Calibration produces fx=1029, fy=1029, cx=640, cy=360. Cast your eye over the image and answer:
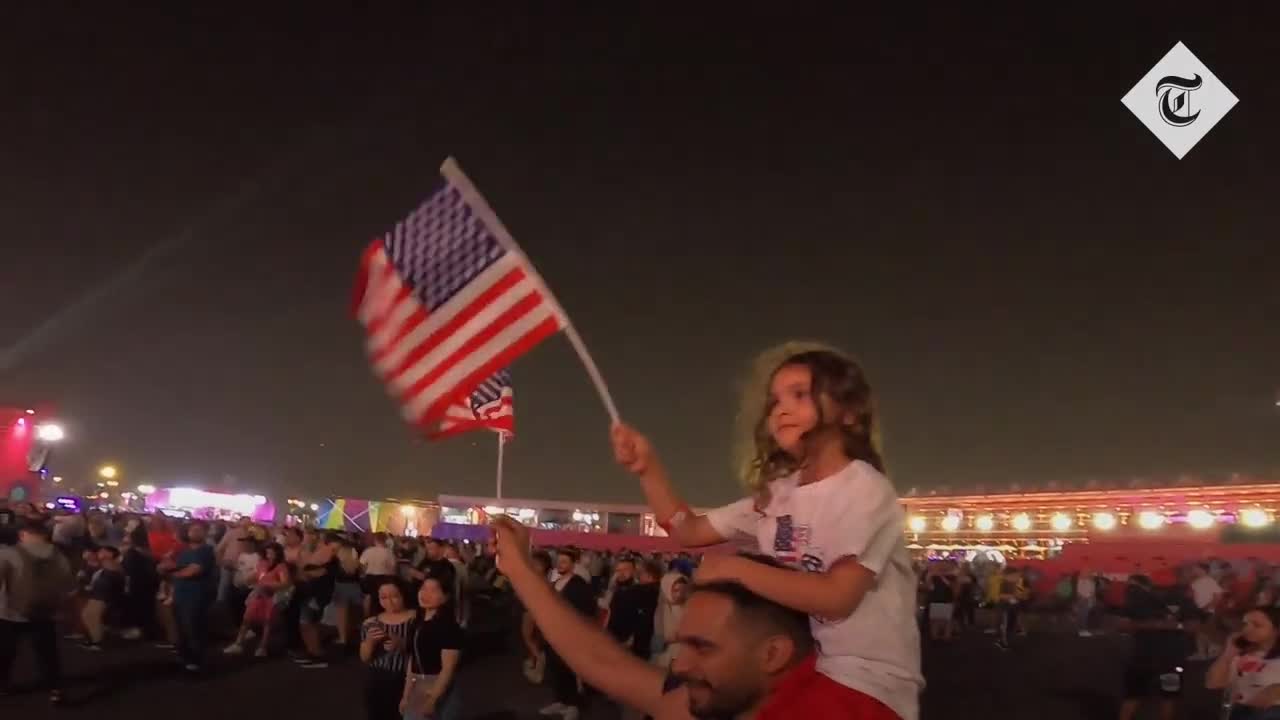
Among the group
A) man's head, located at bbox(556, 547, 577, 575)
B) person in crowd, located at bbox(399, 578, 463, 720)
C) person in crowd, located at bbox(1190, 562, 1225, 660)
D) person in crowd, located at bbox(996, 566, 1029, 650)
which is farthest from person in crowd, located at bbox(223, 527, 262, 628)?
person in crowd, located at bbox(996, 566, 1029, 650)

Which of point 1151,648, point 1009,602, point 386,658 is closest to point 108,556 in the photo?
point 386,658

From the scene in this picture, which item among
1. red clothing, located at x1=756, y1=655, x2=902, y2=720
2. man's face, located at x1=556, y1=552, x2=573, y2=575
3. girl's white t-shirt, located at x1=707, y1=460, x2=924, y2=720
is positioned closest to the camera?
red clothing, located at x1=756, y1=655, x2=902, y2=720

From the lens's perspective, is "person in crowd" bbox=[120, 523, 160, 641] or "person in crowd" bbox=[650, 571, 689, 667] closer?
"person in crowd" bbox=[650, 571, 689, 667]

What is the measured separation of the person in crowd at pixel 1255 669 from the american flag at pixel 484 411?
5.09 metres

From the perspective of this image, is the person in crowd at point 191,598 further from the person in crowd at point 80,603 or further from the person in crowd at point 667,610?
the person in crowd at point 667,610

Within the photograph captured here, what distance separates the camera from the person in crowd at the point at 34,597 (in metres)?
9.85

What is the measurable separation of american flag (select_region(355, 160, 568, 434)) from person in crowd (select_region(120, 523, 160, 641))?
40.7 feet

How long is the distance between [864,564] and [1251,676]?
243 inches

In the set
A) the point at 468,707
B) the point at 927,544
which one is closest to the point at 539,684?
the point at 468,707

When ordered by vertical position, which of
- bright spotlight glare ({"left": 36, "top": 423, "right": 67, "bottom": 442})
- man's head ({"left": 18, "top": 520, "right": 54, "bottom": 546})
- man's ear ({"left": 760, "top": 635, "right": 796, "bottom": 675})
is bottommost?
man's ear ({"left": 760, "top": 635, "right": 796, "bottom": 675})

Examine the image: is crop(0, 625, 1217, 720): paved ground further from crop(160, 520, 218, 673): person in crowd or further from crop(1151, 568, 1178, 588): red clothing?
crop(1151, 568, 1178, 588): red clothing

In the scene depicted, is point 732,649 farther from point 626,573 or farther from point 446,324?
point 626,573

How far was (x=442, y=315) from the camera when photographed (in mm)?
4082

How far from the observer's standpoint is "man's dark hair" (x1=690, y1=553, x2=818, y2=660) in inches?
64.3
